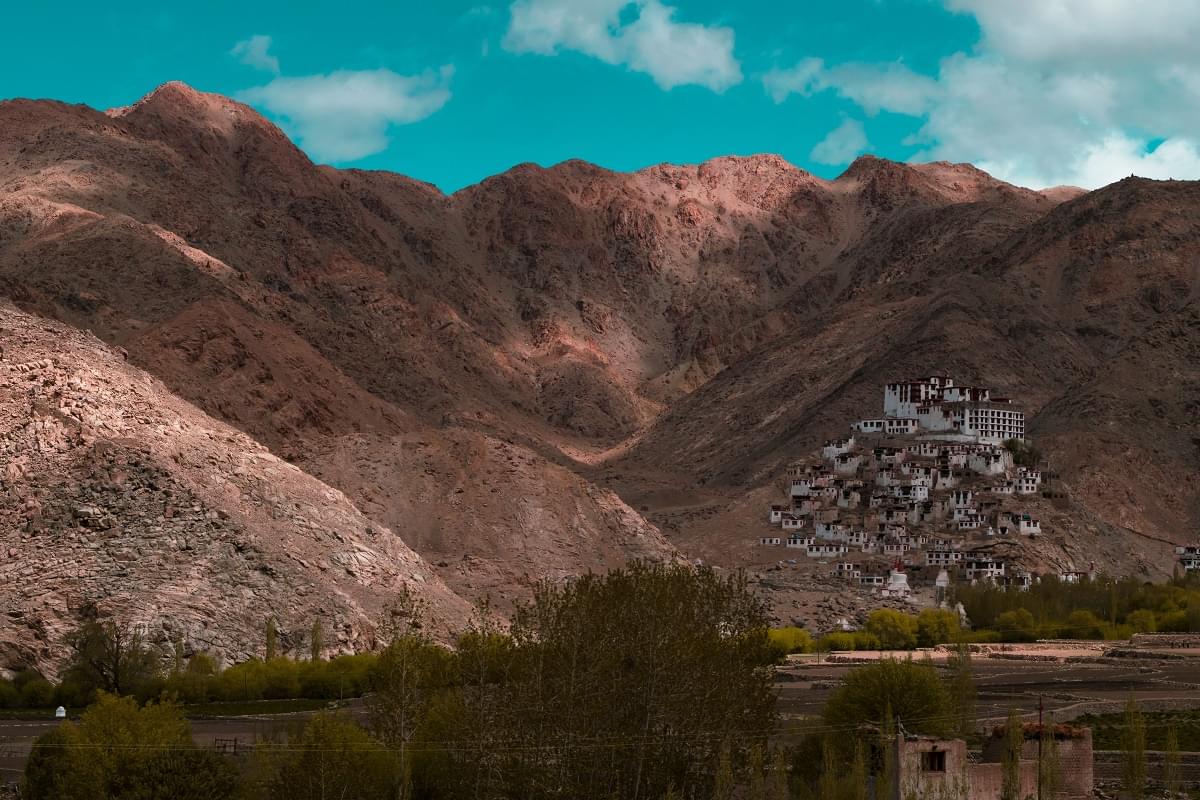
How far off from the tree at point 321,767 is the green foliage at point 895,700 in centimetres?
1599

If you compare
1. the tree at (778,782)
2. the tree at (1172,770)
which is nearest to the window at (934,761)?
the tree at (778,782)

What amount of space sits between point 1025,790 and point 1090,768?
13.9ft

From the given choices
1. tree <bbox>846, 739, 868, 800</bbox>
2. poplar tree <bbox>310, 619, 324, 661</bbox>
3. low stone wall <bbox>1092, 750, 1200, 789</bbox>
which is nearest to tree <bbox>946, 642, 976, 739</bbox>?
low stone wall <bbox>1092, 750, 1200, 789</bbox>

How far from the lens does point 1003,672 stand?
9469cm

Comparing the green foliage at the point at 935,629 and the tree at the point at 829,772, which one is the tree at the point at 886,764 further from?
the green foliage at the point at 935,629

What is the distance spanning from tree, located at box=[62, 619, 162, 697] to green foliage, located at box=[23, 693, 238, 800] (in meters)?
20.9

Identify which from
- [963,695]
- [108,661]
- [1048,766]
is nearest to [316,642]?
[108,661]

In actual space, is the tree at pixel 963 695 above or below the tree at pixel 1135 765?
above

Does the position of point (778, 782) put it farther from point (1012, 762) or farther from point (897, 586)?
point (897, 586)

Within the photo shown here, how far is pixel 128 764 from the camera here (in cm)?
4562

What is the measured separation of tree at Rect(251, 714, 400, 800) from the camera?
43.8 m

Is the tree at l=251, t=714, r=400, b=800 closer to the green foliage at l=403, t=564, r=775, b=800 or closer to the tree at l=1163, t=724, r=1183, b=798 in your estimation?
the green foliage at l=403, t=564, r=775, b=800

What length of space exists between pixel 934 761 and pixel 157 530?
43080mm

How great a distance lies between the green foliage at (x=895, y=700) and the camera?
54562 mm
